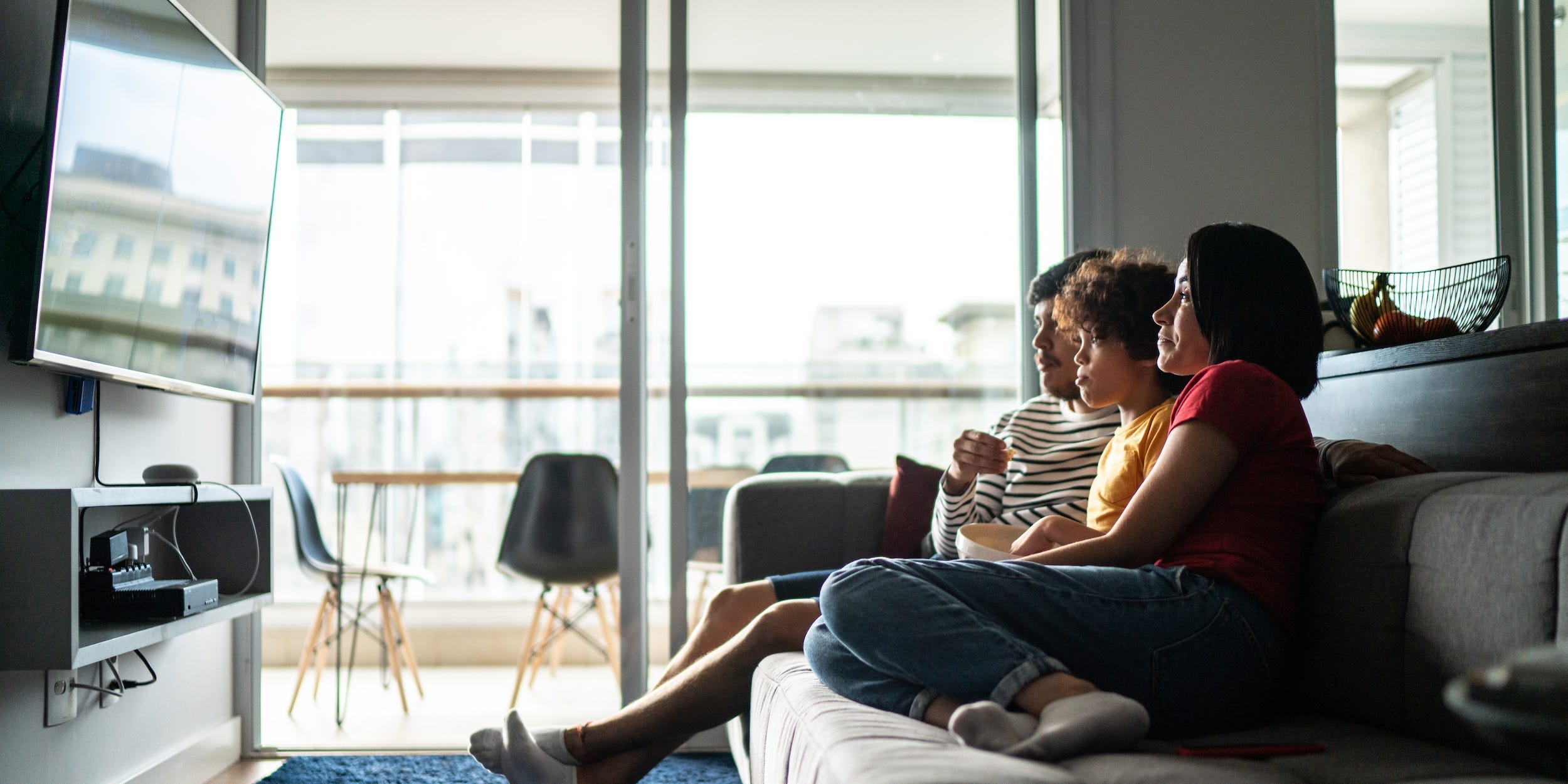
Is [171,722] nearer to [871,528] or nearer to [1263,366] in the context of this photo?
[871,528]

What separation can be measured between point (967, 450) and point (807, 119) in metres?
1.55

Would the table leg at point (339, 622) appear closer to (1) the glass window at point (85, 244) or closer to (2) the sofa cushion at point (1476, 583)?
(1) the glass window at point (85, 244)

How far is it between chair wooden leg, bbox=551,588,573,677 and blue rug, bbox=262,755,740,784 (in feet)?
3.28

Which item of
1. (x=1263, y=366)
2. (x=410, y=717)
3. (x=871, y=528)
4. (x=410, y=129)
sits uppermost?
(x=410, y=129)

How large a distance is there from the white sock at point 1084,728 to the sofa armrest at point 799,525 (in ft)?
4.24

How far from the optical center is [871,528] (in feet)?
8.00

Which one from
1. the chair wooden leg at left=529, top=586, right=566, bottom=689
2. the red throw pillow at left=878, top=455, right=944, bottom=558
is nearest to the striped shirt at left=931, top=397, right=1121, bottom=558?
the red throw pillow at left=878, top=455, right=944, bottom=558

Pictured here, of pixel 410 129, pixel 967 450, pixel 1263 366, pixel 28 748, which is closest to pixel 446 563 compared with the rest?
pixel 410 129

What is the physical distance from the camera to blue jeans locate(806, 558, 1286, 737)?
47.4 inches

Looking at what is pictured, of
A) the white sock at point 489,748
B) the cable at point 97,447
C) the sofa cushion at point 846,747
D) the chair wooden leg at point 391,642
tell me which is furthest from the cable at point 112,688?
the sofa cushion at point 846,747

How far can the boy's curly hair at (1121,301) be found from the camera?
1.82m

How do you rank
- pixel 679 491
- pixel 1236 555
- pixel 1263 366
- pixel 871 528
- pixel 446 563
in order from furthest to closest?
1. pixel 446 563
2. pixel 679 491
3. pixel 871 528
4. pixel 1263 366
5. pixel 1236 555

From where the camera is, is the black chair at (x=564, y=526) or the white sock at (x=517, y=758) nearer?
the white sock at (x=517, y=758)

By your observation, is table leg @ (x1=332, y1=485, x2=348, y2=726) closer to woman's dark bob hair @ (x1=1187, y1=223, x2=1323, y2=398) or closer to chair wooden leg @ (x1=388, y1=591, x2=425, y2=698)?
chair wooden leg @ (x1=388, y1=591, x2=425, y2=698)
